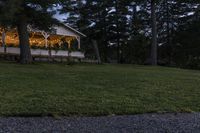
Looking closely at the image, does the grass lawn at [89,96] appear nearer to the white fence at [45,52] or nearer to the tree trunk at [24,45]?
the tree trunk at [24,45]

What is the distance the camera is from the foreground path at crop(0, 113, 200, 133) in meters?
9.95

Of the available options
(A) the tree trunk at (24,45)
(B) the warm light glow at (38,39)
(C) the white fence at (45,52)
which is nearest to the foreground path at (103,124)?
(A) the tree trunk at (24,45)

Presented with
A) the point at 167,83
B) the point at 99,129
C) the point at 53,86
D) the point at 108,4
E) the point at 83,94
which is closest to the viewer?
the point at 99,129

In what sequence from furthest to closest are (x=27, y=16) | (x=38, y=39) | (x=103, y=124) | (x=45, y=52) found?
1. (x=38, y=39)
2. (x=45, y=52)
3. (x=27, y=16)
4. (x=103, y=124)

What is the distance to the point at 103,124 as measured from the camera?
10.7 meters

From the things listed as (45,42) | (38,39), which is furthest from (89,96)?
(38,39)

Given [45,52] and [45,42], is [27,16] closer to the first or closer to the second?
[45,52]

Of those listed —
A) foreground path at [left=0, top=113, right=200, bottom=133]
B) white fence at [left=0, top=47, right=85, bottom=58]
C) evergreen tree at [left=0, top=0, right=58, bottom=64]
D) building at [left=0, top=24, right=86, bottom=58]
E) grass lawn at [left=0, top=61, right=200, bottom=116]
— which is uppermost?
evergreen tree at [left=0, top=0, right=58, bottom=64]

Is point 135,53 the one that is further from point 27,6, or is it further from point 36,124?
point 36,124

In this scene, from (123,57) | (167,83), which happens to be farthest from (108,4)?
(167,83)

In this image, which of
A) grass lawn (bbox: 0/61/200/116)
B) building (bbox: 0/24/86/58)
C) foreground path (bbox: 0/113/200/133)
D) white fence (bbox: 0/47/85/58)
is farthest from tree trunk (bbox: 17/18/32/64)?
foreground path (bbox: 0/113/200/133)

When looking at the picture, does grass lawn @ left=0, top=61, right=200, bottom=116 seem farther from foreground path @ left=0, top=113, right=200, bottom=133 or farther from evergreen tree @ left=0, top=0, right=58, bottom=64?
evergreen tree @ left=0, top=0, right=58, bottom=64

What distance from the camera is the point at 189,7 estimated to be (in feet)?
194

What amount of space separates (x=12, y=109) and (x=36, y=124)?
173 centimetres
